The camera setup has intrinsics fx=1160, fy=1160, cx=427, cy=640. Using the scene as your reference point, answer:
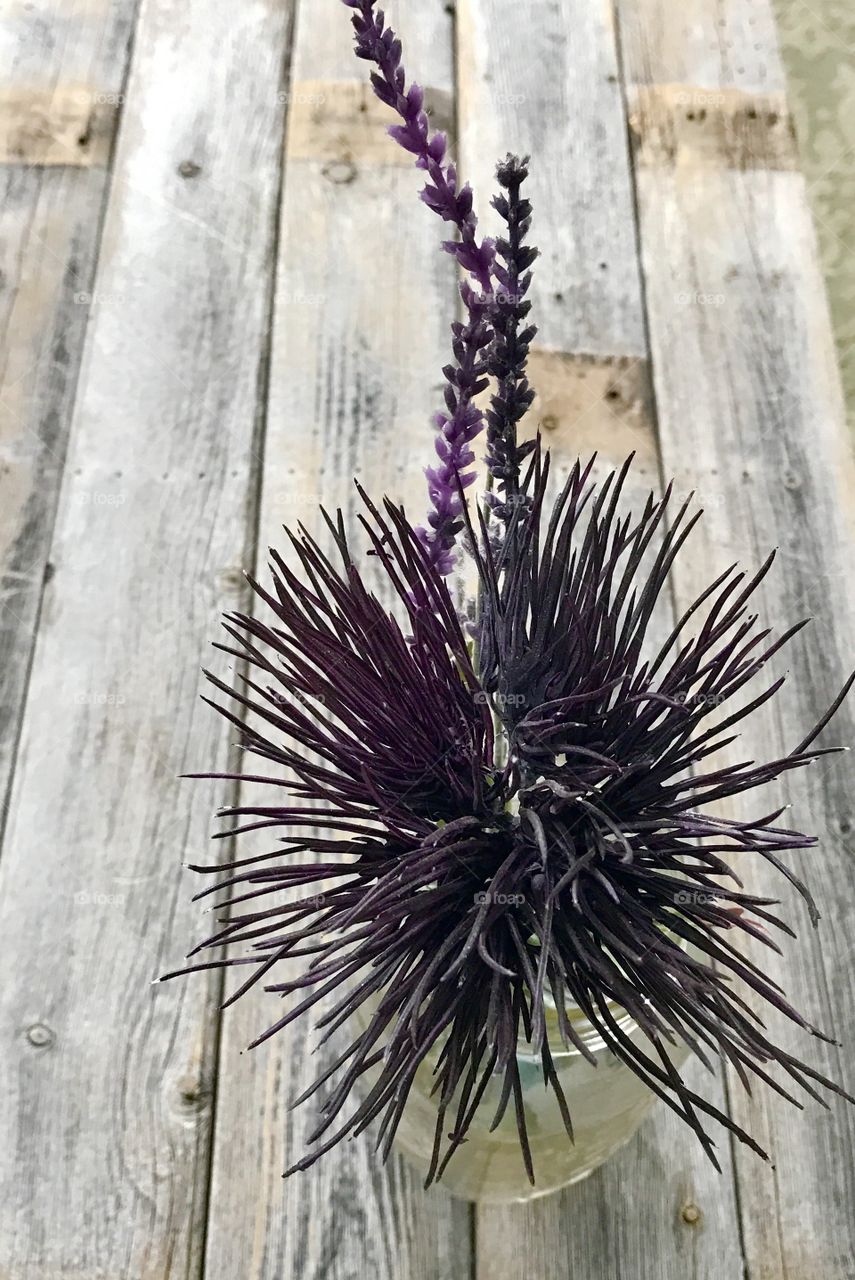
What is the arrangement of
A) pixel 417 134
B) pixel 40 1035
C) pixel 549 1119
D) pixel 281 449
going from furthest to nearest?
pixel 281 449 < pixel 40 1035 < pixel 549 1119 < pixel 417 134

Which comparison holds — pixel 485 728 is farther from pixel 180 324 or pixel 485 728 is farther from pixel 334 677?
pixel 180 324

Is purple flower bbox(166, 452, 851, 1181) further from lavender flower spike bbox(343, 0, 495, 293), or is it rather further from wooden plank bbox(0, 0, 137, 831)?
wooden plank bbox(0, 0, 137, 831)

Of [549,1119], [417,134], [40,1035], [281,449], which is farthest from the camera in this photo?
[281,449]

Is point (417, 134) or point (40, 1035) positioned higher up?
point (417, 134)

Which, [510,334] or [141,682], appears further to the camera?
[141,682]

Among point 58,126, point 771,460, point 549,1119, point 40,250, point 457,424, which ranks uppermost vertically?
point 58,126

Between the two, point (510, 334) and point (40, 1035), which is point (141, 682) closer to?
point (40, 1035)

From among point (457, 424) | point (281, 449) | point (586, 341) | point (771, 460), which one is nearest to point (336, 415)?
point (281, 449)
